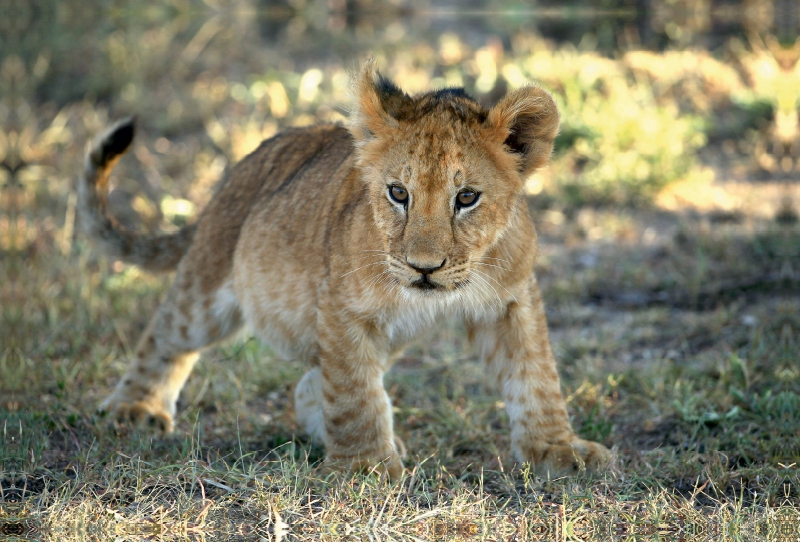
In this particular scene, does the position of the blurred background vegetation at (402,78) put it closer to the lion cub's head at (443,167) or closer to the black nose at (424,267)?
the lion cub's head at (443,167)

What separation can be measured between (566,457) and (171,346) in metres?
2.13

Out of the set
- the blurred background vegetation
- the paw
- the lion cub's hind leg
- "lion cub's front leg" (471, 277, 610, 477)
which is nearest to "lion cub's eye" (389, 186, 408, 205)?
"lion cub's front leg" (471, 277, 610, 477)

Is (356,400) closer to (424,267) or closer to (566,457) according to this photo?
(424,267)

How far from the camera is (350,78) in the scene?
3748 mm

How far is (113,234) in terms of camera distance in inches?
202

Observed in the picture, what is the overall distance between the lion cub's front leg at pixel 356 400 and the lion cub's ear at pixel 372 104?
746 millimetres

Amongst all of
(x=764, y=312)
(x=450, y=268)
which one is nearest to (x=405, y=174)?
(x=450, y=268)

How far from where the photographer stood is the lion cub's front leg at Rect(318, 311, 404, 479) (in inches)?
143

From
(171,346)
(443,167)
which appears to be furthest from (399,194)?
(171,346)

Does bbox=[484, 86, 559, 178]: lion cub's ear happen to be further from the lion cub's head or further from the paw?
Result: the paw

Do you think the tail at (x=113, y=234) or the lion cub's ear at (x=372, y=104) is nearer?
the lion cub's ear at (x=372, y=104)

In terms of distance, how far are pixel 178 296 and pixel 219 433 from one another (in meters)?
0.78

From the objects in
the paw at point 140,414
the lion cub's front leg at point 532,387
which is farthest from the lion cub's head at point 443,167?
the paw at point 140,414

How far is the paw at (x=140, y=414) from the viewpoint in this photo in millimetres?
4461
